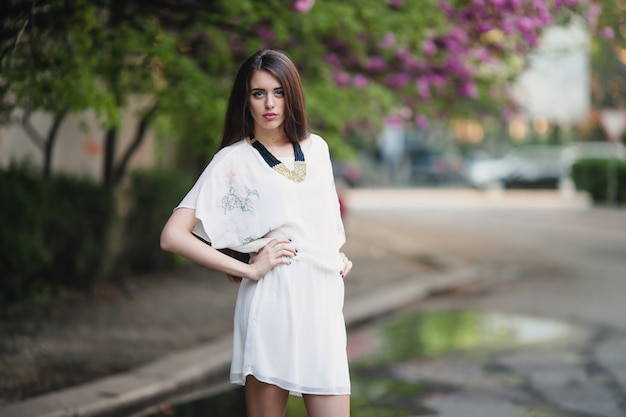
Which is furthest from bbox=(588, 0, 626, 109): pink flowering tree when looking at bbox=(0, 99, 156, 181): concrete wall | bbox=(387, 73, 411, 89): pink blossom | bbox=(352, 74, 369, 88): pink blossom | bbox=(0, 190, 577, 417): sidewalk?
bbox=(0, 99, 156, 181): concrete wall

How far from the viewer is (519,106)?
1631 centimetres

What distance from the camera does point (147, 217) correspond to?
1306 cm

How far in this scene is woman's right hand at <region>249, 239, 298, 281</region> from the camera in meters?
3.64

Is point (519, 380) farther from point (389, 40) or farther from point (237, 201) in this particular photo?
point (237, 201)

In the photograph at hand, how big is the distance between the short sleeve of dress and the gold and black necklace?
9cm

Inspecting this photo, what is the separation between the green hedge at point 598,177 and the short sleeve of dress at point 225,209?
28942 millimetres

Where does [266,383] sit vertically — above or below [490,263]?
above

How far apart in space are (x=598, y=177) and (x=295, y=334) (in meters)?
31.5

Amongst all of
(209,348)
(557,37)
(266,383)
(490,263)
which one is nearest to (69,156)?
(209,348)

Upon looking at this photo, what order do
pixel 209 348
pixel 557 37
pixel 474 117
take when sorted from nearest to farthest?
1. pixel 209 348
2. pixel 474 117
3. pixel 557 37

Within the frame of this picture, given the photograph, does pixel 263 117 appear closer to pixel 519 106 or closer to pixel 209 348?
pixel 209 348

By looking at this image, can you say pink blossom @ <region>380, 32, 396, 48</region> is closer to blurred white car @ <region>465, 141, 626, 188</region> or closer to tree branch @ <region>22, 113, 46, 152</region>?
tree branch @ <region>22, 113, 46, 152</region>

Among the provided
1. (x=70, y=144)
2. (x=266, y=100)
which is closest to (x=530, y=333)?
(x=70, y=144)

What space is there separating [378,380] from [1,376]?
2546 millimetres
